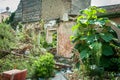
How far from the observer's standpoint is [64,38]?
11.2 m

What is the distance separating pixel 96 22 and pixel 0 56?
3.67 m

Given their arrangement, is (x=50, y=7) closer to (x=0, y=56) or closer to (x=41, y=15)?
(x=41, y=15)

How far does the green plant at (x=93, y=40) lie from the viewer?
6381mm

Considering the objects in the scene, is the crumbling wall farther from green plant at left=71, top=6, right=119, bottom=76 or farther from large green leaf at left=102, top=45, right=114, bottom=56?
large green leaf at left=102, top=45, right=114, bottom=56

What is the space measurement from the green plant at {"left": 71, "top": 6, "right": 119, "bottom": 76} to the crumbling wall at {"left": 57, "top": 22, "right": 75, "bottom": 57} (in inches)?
150

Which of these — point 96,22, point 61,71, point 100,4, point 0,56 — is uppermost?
point 100,4

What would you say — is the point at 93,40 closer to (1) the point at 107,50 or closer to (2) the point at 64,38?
(1) the point at 107,50

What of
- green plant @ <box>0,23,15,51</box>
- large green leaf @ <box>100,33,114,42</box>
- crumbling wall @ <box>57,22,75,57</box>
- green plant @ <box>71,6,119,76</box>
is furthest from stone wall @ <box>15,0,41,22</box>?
large green leaf @ <box>100,33,114,42</box>

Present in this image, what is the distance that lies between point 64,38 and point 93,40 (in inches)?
189

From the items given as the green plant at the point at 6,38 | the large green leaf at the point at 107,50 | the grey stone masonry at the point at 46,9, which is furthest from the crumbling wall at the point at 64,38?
the grey stone masonry at the point at 46,9

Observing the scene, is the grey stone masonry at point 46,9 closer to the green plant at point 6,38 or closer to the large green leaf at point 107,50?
the green plant at point 6,38

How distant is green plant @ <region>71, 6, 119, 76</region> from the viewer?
6381 mm

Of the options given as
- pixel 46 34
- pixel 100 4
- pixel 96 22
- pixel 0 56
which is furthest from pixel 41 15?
pixel 96 22

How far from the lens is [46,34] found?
14.6 m
